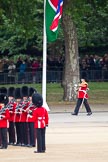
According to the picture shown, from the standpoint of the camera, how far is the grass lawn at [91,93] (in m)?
45.0

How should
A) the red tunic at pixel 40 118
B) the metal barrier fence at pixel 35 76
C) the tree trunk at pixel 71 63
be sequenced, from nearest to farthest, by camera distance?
1. the red tunic at pixel 40 118
2. the tree trunk at pixel 71 63
3. the metal barrier fence at pixel 35 76

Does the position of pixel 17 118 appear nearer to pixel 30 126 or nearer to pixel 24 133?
pixel 24 133

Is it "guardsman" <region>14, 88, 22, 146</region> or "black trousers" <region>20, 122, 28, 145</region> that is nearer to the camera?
"black trousers" <region>20, 122, 28, 145</region>

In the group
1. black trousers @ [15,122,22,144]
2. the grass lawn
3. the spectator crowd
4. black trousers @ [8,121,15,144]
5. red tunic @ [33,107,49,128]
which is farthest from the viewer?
the spectator crowd

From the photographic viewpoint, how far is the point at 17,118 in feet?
79.5

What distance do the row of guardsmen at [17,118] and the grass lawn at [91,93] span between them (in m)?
18.8

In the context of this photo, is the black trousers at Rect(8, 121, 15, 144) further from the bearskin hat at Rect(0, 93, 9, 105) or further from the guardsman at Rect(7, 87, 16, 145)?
the bearskin hat at Rect(0, 93, 9, 105)

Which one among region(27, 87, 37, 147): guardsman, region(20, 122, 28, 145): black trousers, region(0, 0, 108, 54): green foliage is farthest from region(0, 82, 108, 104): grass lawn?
region(27, 87, 37, 147): guardsman

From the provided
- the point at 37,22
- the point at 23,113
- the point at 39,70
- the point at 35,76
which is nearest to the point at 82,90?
the point at 23,113

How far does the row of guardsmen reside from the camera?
23359 millimetres

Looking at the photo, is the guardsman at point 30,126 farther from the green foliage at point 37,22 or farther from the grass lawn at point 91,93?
the grass lawn at point 91,93

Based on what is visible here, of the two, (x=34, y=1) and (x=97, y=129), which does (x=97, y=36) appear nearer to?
(x=34, y=1)

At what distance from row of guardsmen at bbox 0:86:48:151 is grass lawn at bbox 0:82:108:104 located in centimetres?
1880

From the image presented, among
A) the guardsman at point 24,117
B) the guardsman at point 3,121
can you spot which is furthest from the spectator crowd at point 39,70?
the guardsman at point 3,121
